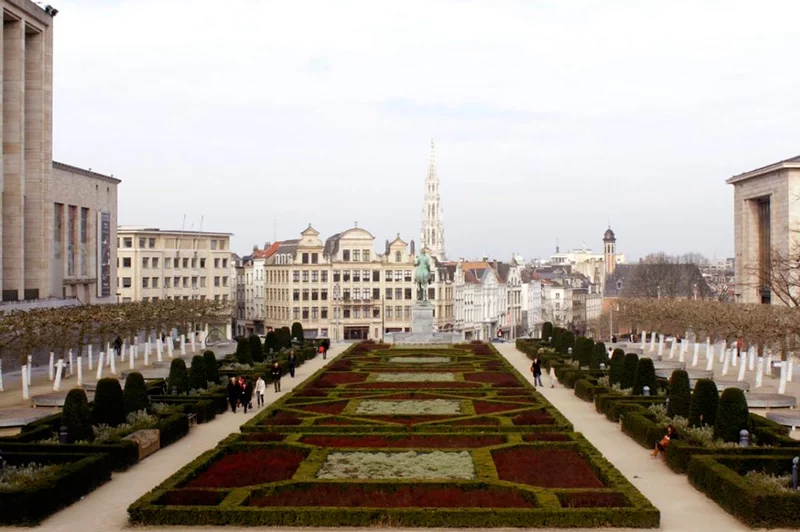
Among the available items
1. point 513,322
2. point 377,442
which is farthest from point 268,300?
point 377,442

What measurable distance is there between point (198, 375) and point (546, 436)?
16628 mm

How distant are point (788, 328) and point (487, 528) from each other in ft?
100

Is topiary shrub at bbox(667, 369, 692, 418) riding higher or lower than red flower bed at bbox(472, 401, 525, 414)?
higher

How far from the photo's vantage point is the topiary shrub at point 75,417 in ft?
85.7

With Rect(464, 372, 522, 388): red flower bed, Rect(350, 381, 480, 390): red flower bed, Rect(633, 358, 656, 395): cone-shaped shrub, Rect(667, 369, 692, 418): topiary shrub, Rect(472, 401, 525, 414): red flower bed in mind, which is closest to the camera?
Rect(667, 369, 692, 418): topiary shrub

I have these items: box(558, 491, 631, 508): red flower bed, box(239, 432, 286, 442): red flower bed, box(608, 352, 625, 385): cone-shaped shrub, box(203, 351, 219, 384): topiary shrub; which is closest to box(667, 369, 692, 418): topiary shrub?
box(608, 352, 625, 385): cone-shaped shrub

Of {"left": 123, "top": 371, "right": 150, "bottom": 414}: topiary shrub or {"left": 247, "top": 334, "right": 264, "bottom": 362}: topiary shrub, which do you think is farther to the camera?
{"left": 247, "top": 334, "right": 264, "bottom": 362}: topiary shrub

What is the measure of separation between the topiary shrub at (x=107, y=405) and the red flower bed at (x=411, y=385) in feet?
46.9

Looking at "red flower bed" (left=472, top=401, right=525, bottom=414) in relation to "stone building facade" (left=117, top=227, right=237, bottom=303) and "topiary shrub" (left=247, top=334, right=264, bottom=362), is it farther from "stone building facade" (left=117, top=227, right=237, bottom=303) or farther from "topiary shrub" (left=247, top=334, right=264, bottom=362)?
"stone building facade" (left=117, top=227, right=237, bottom=303)

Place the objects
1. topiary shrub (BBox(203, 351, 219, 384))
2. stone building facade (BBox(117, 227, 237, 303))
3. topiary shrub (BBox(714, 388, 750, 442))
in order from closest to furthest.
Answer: topiary shrub (BBox(714, 388, 750, 442)) → topiary shrub (BBox(203, 351, 219, 384)) → stone building facade (BBox(117, 227, 237, 303))

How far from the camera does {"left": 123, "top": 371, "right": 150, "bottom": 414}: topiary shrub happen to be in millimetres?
31120

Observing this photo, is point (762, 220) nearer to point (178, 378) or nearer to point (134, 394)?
point (178, 378)

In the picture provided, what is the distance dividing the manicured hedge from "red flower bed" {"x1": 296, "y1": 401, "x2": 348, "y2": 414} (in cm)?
1150

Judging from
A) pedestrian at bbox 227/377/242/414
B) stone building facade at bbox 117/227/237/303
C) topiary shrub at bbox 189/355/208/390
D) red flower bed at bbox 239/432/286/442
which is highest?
stone building facade at bbox 117/227/237/303
